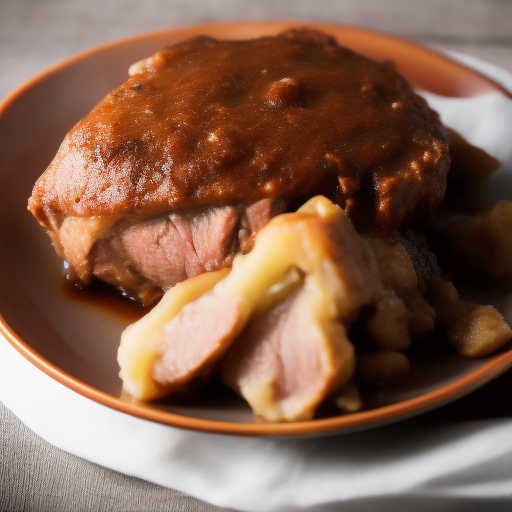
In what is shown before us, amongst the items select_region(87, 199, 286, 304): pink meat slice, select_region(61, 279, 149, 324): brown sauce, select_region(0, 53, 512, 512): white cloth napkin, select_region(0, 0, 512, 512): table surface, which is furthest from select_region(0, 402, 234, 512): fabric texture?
select_region(0, 0, 512, 512): table surface

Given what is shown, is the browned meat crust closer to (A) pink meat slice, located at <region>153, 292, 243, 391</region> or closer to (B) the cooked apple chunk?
(B) the cooked apple chunk

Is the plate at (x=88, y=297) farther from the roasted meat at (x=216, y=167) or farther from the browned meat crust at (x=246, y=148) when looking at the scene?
the browned meat crust at (x=246, y=148)

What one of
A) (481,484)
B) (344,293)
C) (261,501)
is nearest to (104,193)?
(344,293)

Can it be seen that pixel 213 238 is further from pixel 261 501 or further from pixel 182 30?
pixel 182 30

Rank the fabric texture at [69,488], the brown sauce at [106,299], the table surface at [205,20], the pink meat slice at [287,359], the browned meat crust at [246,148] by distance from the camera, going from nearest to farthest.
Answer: the pink meat slice at [287,359] → the fabric texture at [69,488] → the browned meat crust at [246,148] → the brown sauce at [106,299] → the table surface at [205,20]

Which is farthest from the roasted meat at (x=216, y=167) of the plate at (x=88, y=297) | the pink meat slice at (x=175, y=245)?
the plate at (x=88, y=297)

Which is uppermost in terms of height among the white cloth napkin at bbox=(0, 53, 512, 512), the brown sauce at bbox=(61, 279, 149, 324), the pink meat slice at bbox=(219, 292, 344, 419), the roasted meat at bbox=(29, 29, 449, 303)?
the roasted meat at bbox=(29, 29, 449, 303)
